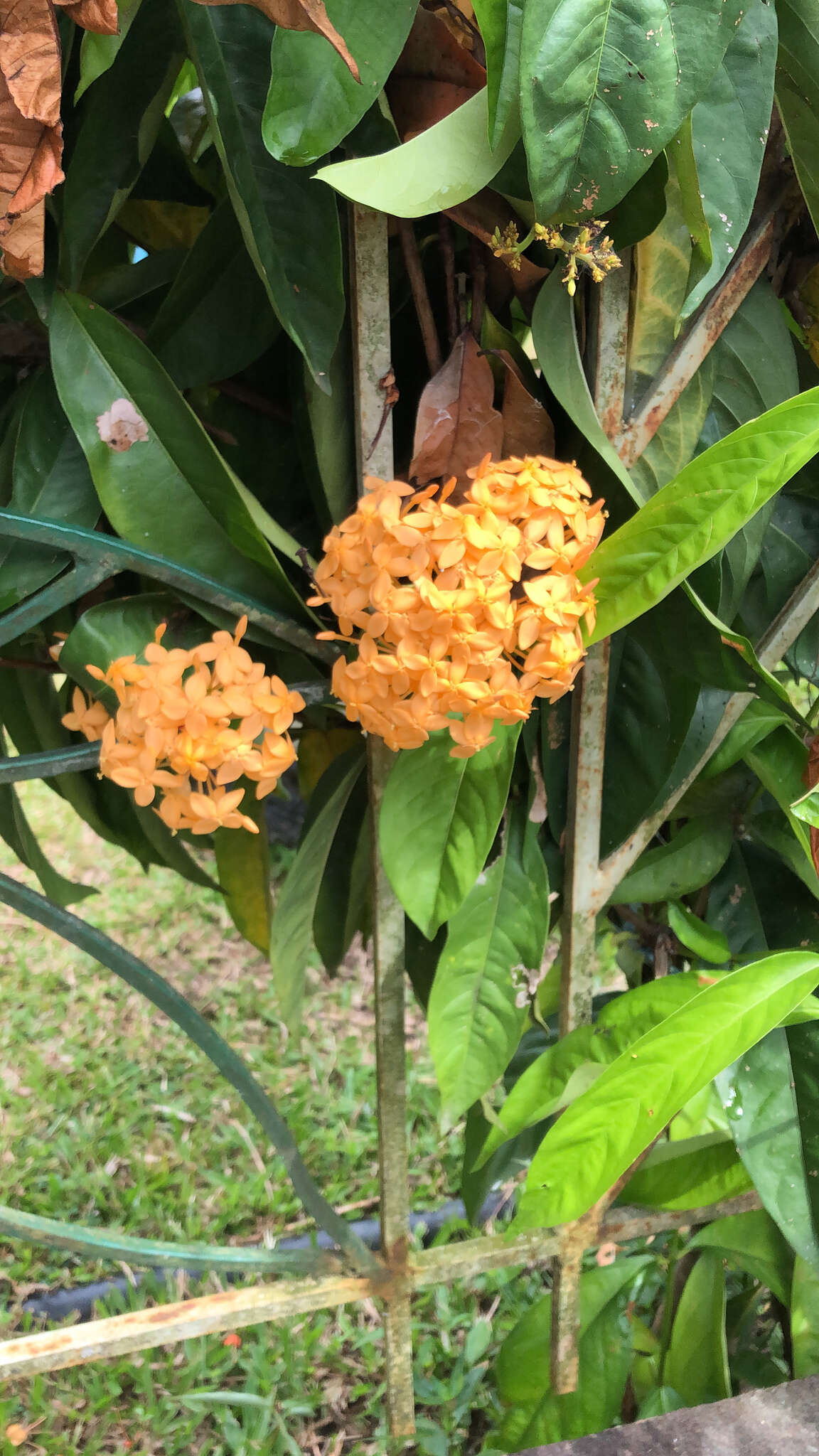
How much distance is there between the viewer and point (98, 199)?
20.8 inches

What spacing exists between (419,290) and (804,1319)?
77 centimetres

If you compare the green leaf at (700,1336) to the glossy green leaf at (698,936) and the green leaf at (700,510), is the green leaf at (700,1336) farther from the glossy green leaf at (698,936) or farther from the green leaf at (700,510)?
the green leaf at (700,510)

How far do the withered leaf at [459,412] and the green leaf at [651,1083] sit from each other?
1.05ft

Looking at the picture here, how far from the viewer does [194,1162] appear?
56.9 inches

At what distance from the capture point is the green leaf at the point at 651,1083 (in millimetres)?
505

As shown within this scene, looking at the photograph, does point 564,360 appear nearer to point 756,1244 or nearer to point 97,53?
point 97,53

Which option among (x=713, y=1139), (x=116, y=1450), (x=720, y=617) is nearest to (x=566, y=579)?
(x=720, y=617)

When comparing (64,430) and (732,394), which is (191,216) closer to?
(64,430)

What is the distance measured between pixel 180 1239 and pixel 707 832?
97 centimetres

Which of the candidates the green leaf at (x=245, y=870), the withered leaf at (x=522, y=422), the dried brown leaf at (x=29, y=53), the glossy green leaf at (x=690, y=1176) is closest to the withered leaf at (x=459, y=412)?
the withered leaf at (x=522, y=422)

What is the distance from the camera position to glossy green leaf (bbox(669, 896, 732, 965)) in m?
0.68

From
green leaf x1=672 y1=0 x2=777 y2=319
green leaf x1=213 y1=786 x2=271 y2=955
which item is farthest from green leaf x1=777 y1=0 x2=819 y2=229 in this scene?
green leaf x1=213 y1=786 x2=271 y2=955

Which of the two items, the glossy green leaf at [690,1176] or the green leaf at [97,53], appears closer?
the green leaf at [97,53]

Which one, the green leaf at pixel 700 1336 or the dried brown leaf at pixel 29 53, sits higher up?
the dried brown leaf at pixel 29 53
